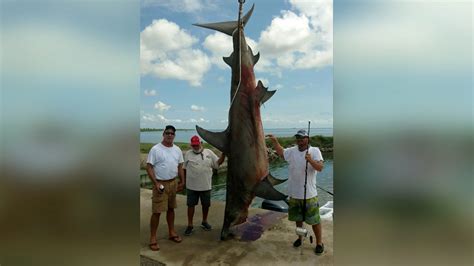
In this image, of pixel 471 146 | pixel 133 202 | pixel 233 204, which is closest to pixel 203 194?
pixel 233 204

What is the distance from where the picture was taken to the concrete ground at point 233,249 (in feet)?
11.8

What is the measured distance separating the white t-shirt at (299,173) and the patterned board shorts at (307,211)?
0.07 m

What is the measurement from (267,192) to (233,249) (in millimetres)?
924

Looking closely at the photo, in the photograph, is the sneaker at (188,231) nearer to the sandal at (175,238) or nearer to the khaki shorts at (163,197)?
the sandal at (175,238)

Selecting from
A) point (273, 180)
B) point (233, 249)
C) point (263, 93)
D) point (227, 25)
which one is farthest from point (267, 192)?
point (227, 25)

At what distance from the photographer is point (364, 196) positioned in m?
1.27

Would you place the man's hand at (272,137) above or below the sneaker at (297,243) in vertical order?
above

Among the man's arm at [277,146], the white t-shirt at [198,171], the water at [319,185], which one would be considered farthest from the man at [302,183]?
the white t-shirt at [198,171]

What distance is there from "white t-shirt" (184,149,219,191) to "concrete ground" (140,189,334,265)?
2.68 ft

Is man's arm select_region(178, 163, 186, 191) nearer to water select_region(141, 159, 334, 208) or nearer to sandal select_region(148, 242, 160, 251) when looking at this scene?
sandal select_region(148, 242, 160, 251)

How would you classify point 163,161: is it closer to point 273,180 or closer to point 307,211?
point 273,180

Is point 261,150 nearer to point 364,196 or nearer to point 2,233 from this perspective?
point 364,196

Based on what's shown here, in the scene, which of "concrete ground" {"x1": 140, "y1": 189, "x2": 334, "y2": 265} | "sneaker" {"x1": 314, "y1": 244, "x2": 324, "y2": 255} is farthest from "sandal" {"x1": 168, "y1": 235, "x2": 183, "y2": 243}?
"sneaker" {"x1": 314, "y1": 244, "x2": 324, "y2": 255}

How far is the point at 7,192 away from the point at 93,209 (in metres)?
0.37
